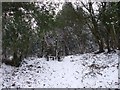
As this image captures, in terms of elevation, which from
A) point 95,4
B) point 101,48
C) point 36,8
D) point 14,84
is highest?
point 95,4

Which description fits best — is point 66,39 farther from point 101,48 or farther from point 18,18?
point 18,18

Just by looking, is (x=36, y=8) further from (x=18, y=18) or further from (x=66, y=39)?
(x=66, y=39)

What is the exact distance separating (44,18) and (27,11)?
3.36 feet

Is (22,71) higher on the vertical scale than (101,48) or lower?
lower

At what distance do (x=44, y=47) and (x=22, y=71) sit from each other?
1617 cm

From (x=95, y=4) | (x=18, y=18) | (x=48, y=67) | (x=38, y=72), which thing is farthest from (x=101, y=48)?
(x=18, y=18)

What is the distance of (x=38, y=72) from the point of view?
1916 cm

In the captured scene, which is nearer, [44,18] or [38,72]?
[44,18]

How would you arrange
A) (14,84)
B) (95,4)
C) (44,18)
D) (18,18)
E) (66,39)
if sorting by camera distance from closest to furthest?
1. (18,18)
2. (44,18)
3. (14,84)
4. (95,4)
5. (66,39)

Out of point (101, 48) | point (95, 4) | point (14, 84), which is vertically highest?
point (95, 4)

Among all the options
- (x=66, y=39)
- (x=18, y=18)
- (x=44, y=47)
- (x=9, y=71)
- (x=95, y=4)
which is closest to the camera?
(x=18, y=18)

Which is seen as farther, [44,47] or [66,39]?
[66,39]

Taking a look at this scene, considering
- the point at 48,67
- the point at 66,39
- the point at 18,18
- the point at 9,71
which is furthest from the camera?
the point at 66,39

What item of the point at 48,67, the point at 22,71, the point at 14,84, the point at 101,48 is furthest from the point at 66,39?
the point at 14,84
